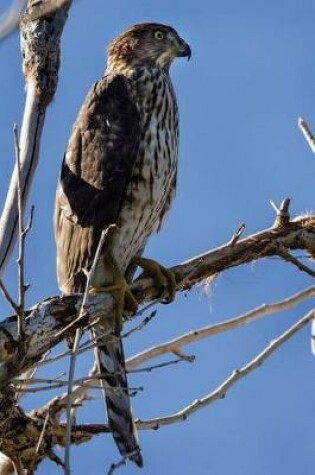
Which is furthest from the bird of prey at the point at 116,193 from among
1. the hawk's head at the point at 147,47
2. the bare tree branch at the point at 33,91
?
the bare tree branch at the point at 33,91

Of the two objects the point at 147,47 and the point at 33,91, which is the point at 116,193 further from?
the point at 147,47

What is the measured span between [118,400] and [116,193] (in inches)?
37.3

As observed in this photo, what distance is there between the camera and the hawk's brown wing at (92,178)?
4.91 m

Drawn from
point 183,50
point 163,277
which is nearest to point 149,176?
point 163,277

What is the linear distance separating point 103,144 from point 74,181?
241 mm

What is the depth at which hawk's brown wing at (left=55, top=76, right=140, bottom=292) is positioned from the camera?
16.1 ft

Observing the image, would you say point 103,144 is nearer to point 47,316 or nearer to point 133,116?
point 133,116

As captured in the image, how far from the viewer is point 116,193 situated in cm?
497

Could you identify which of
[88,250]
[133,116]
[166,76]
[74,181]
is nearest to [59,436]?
[88,250]

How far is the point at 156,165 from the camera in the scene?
5070 millimetres

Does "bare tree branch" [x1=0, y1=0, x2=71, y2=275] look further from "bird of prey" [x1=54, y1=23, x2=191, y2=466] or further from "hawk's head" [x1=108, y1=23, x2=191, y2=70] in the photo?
"hawk's head" [x1=108, y1=23, x2=191, y2=70]

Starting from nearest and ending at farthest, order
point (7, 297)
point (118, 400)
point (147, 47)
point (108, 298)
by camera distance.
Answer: point (7, 297) → point (108, 298) → point (118, 400) → point (147, 47)

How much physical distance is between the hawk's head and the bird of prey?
1.15 ft

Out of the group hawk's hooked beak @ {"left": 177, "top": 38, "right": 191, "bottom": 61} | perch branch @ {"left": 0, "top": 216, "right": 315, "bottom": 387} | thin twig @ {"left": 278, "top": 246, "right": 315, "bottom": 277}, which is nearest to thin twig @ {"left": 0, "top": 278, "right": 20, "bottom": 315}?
perch branch @ {"left": 0, "top": 216, "right": 315, "bottom": 387}
